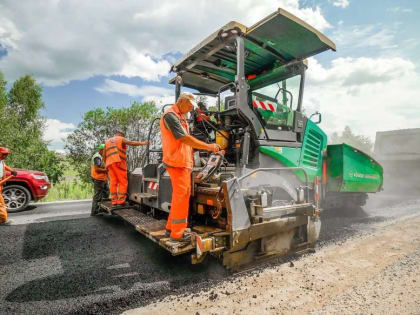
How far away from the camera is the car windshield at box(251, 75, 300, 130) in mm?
3613

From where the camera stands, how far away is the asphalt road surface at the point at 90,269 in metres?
2.20

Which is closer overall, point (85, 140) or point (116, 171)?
point (116, 171)

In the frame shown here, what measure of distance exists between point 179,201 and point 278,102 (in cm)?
223

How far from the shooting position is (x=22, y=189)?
6.32 meters

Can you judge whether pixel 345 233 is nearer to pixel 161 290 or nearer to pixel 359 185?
pixel 359 185

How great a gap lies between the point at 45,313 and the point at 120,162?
3118mm

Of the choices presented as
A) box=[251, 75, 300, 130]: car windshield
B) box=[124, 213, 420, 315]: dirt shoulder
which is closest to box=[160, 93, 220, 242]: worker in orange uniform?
box=[124, 213, 420, 315]: dirt shoulder

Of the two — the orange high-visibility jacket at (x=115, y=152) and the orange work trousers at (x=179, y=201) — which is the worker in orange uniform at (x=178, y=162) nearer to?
the orange work trousers at (x=179, y=201)

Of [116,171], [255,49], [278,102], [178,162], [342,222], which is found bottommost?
[342,222]

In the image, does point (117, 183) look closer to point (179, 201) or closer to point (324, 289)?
point (179, 201)

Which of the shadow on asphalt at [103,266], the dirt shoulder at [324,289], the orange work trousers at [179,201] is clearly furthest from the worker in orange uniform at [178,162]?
the dirt shoulder at [324,289]

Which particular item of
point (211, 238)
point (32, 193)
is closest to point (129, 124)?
point (32, 193)

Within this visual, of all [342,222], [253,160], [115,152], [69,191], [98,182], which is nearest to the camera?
[253,160]

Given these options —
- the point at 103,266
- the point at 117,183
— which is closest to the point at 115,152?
the point at 117,183
